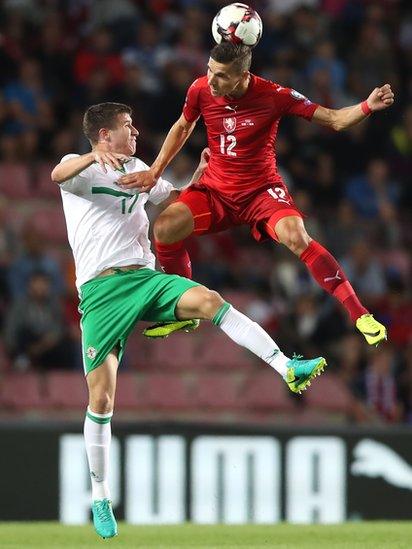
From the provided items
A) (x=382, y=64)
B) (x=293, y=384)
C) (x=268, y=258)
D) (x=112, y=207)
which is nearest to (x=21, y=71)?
(x=268, y=258)

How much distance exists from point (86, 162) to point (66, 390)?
16.2 ft

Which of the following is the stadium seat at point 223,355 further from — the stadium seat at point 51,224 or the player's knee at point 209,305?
the player's knee at point 209,305

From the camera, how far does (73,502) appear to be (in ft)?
38.7

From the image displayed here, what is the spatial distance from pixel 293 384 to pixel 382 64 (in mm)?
8720

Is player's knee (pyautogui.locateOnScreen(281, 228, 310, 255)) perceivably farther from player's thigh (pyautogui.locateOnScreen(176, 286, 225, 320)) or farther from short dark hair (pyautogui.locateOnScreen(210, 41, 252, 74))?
short dark hair (pyautogui.locateOnScreen(210, 41, 252, 74))

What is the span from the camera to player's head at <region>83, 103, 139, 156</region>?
9.03m

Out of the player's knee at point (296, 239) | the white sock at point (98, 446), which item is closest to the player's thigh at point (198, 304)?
the player's knee at point (296, 239)

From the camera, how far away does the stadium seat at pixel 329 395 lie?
13750mm

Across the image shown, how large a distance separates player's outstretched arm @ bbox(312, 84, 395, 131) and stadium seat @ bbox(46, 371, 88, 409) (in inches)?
189

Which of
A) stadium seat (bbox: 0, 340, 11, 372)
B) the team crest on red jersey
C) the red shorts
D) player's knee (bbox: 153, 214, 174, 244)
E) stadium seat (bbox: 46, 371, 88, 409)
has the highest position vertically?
the team crest on red jersey

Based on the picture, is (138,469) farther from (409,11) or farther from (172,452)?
(409,11)

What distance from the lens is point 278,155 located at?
15.4 metres

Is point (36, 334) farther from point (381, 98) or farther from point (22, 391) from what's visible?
point (381, 98)

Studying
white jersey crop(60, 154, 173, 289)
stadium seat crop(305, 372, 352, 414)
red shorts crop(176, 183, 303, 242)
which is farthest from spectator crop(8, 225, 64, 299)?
white jersey crop(60, 154, 173, 289)
